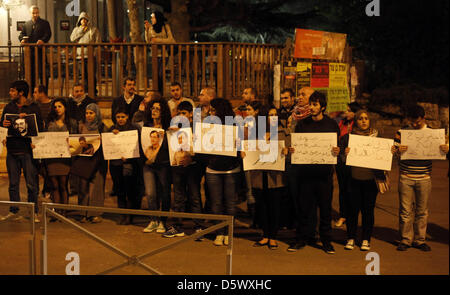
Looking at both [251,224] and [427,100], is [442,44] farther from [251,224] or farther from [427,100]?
[251,224]

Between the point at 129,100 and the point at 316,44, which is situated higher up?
the point at 316,44

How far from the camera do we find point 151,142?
898 centimetres

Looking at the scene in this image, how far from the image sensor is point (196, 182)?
29.5ft

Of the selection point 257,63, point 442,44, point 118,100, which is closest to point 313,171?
point 118,100

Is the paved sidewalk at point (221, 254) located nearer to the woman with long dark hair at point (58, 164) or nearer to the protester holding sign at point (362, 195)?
the protester holding sign at point (362, 195)

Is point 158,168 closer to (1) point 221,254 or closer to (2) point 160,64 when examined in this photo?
(1) point 221,254

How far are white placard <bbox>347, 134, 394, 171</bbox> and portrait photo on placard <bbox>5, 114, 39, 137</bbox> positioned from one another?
14.6 feet

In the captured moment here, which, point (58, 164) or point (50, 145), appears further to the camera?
point (58, 164)

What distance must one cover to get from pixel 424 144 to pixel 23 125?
18.0ft

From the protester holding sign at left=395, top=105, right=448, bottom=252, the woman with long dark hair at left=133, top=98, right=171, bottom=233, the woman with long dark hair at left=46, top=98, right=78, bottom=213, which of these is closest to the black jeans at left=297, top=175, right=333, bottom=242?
the protester holding sign at left=395, top=105, right=448, bottom=252

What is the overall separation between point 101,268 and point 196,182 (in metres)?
2.10

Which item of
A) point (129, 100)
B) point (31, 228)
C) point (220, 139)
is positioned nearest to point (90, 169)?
point (129, 100)

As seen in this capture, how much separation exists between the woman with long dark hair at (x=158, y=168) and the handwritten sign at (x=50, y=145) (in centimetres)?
124

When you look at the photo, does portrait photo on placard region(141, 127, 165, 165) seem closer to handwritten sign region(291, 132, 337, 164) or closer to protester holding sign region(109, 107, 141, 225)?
protester holding sign region(109, 107, 141, 225)
